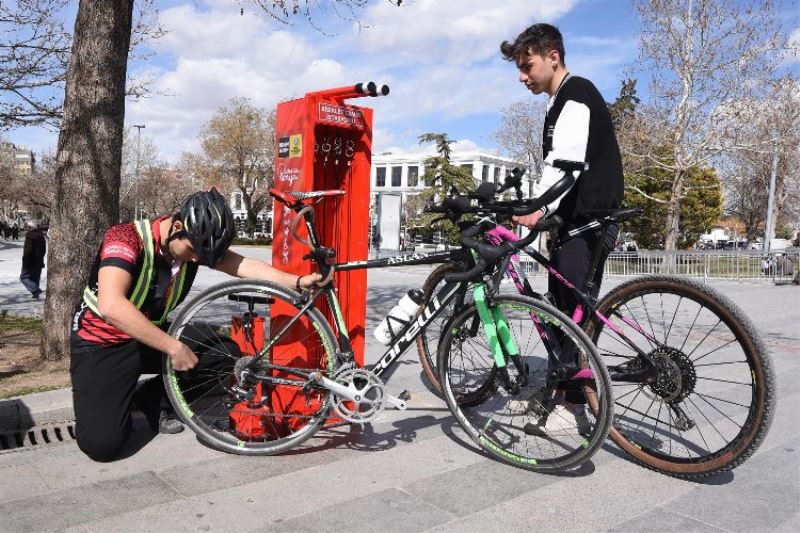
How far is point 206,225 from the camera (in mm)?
3146

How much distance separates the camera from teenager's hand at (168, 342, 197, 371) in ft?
10.5

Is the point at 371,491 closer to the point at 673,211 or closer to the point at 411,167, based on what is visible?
the point at 673,211

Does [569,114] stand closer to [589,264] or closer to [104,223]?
[589,264]

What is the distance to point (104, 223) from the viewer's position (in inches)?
206

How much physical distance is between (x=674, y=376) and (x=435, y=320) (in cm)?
125

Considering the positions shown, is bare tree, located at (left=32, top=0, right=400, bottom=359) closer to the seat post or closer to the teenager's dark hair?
the teenager's dark hair

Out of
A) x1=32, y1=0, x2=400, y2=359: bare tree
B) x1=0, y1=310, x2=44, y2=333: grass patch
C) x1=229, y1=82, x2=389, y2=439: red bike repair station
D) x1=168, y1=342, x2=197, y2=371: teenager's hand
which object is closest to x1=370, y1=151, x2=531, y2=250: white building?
x1=0, y1=310, x2=44, y2=333: grass patch

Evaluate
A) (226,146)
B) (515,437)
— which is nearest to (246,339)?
(515,437)

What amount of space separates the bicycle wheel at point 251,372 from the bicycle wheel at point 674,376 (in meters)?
1.56

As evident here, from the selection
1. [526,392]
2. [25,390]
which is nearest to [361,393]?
[526,392]

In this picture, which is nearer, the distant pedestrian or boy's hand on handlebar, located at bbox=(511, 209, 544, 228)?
boy's hand on handlebar, located at bbox=(511, 209, 544, 228)

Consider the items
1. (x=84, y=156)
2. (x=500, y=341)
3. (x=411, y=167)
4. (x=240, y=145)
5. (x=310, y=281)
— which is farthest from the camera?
(x=411, y=167)

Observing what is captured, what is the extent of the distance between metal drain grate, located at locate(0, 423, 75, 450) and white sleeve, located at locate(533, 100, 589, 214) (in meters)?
3.08

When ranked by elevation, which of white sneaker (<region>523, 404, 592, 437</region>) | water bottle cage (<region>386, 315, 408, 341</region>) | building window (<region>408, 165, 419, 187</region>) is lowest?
white sneaker (<region>523, 404, 592, 437</region>)
